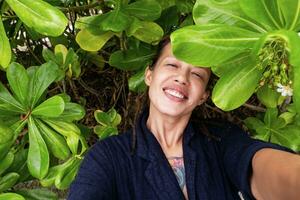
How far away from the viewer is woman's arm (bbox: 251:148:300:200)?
71 cm

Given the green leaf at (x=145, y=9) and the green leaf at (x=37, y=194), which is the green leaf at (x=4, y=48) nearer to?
the green leaf at (x=145, y=9)

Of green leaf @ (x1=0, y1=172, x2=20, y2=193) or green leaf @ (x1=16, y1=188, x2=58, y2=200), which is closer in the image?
green leaf @ (x1=0, y1=172, x2=20, y2=193)

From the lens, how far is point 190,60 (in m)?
0.63

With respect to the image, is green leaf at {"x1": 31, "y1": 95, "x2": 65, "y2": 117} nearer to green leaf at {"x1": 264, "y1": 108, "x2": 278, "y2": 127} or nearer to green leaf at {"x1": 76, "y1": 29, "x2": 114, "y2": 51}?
green leaf at {"x1": 76, "y1": 29, "x2": 114, "y2": 51}

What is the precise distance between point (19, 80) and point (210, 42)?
59 centimetres

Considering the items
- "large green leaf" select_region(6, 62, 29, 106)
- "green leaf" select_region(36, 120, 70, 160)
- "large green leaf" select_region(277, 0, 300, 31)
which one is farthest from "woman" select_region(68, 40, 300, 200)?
"large green leaf" select_region(277, 0, 300, 31)

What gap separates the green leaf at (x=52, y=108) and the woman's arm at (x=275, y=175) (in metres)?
0.43

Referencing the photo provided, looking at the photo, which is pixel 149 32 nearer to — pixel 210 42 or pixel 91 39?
pixel 91 39

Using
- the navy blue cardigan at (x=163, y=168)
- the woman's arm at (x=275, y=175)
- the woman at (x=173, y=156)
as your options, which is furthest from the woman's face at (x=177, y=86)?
the woman's arm at (x=275, y=175)

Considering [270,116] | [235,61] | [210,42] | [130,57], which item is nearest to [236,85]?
[235,61]

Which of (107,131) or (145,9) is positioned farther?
(107,131)

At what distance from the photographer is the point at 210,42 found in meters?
0.62

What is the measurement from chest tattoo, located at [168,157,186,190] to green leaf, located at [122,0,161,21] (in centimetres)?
35

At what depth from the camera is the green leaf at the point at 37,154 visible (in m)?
1.01
